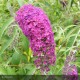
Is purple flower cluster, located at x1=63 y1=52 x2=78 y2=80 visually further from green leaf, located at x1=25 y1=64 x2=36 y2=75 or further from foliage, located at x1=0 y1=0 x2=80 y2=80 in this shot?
green leaf, located at x1=25 y1=64 x2=36 y2=75

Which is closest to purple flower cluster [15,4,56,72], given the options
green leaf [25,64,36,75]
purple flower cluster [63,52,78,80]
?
purple flower cluster [63,52,78,80]

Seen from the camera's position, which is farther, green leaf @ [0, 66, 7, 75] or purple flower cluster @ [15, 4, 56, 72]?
green leaf @ [0, 66, 7, 75]

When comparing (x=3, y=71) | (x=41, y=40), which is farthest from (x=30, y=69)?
(x=41, y=40)

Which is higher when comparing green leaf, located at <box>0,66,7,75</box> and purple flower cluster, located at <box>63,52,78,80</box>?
purple flower cluster, located at <box>63,52,78,80</box>

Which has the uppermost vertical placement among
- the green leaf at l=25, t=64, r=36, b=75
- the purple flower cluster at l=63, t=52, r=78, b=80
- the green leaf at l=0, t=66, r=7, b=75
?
the purple flower cluster at l=63, t=52, r=78, b=80

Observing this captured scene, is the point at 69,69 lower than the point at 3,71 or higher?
higher

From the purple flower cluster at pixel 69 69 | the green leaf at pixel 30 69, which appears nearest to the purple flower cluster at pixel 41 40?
A: the purple flower cluster at pixel 69 69

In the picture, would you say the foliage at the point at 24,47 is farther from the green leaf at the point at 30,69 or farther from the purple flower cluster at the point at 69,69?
the purple flower cluster at the point at 69,69

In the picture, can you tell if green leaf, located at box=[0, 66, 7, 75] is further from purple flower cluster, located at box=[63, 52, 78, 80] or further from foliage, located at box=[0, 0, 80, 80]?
purple flower cluster, located at box=[63, 52, 78, 80]

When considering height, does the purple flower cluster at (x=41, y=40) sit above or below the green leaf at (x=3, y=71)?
above

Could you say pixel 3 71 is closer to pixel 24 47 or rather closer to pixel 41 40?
pixel 24 47

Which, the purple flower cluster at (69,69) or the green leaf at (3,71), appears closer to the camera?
the purple flower cluster at (69,69)

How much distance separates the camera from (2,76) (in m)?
1.93

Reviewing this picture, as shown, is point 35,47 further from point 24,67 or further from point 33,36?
point 24,67
